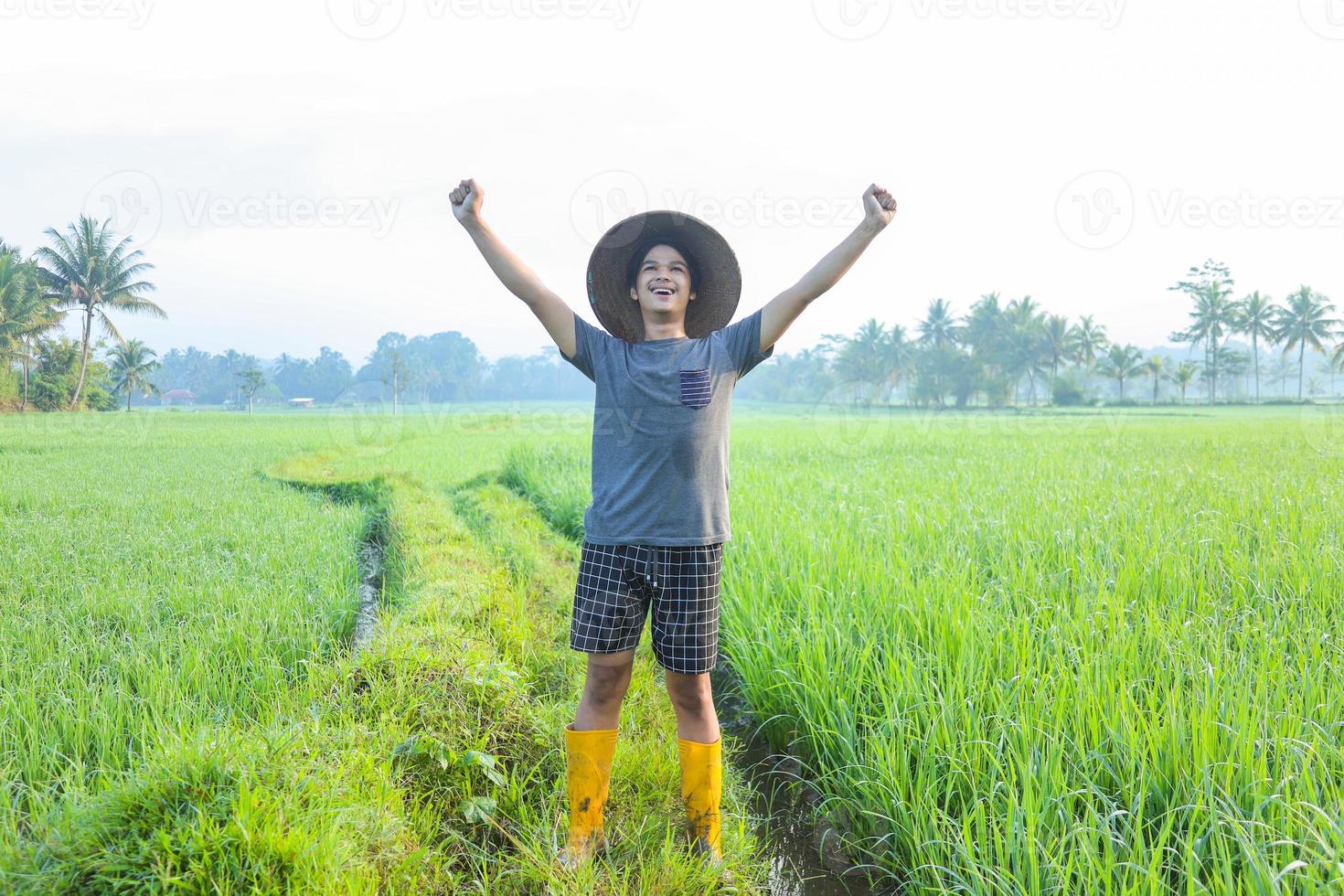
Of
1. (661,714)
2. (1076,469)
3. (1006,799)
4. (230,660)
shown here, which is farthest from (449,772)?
(1076,469)

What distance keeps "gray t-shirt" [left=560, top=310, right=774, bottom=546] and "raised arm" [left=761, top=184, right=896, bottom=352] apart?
0.28ft

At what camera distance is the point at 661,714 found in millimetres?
2750

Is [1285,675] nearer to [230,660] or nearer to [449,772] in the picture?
[449,772]

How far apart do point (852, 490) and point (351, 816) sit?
17.0ft

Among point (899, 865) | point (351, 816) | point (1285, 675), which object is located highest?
point (1285, 675)

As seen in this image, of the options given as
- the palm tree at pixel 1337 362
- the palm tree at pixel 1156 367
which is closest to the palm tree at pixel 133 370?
the palm tree at pixel 1337 362

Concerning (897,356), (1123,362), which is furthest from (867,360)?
(1123,362)

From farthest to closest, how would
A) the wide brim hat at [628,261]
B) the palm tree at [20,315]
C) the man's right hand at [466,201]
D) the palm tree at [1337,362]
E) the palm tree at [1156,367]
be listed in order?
the palm tree at [1156,367] → the palm tree at [1337,362] → the palm tree at [20,315] → the wide brim hat at [628,261] → the man's right hand at [466,201]

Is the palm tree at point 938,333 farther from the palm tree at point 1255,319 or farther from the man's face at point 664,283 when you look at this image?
the man's face at point 664,283

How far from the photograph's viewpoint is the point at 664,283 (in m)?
1.98

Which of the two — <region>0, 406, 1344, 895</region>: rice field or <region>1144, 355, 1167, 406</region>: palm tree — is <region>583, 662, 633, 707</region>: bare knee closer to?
<region>0, 406, 1344, 895</region>: rice field

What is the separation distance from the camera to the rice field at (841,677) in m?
1.70

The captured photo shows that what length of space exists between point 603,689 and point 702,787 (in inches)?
15.1

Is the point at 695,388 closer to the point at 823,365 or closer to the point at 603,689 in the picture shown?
the point at 603,689
